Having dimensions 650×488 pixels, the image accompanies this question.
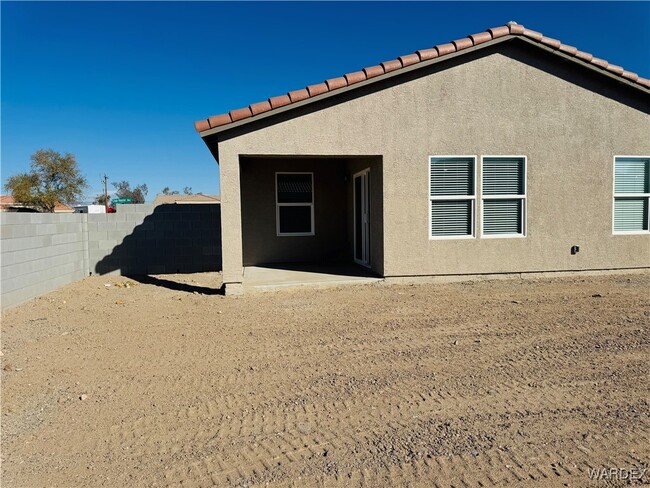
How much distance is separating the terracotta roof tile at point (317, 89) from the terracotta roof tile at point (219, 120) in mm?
1555

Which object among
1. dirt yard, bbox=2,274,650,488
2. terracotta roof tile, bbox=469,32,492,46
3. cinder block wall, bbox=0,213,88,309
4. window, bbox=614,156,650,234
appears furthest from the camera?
window, bbox=614,156,650,234

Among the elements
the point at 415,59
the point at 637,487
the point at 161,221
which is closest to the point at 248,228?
the point at 161,221

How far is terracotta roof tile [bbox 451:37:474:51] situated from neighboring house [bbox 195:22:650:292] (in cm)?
2

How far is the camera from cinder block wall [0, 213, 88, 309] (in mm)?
8484

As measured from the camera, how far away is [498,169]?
32.7ft

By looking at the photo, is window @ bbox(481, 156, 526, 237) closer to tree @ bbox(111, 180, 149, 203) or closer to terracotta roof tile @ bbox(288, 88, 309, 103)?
terracotta roof tile @ bbox(288, 88, 309, 103)

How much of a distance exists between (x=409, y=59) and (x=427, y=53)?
38cm

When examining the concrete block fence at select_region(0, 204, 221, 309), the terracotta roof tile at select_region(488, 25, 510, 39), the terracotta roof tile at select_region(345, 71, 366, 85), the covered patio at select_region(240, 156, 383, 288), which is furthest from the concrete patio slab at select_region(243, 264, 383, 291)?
the terracotta roof tile at select_region(488, 25, 510, 39)

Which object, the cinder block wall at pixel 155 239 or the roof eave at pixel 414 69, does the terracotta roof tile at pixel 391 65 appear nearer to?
the roof eave at pixel 414 69

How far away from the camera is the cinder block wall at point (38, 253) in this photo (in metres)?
8.48

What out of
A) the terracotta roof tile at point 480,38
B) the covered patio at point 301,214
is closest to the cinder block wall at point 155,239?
the covered patio at point 301,214

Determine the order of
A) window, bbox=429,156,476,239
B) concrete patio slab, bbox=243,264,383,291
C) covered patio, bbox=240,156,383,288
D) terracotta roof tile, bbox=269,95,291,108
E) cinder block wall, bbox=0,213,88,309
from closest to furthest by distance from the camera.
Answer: cinder block wall, bbox=0,213,88,309
terracotta roof tile, bbox=269,95,291,108
concrete patio slab, bbox=243,264,383,291
window, bbox=429,156,476,239
covered patio, bbox=240,156,383,288

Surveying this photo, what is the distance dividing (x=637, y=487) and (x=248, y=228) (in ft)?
35.5

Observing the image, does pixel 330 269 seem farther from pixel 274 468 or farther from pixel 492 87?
pixel 274 468
